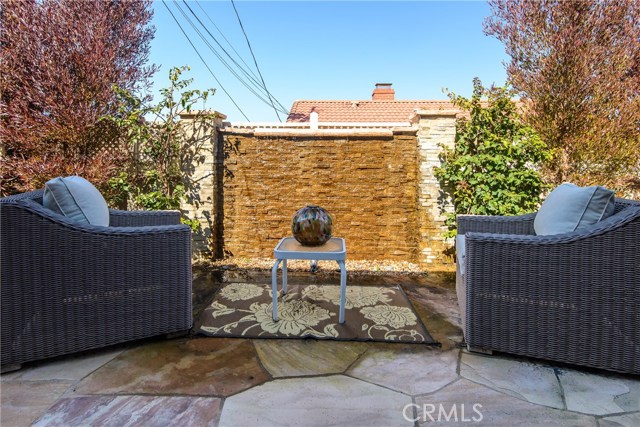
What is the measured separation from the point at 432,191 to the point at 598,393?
2612 millimetres

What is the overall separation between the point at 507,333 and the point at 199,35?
9343 mm

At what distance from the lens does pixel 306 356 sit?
2.06m

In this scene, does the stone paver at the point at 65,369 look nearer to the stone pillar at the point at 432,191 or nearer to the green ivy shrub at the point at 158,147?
the green ivy shrub at the point at 158,147

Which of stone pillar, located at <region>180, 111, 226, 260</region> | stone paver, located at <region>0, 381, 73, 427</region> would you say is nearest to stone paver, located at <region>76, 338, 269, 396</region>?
stone paver, located at <region>0, 381, 73, 427</region>

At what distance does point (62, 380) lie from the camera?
1.79 m

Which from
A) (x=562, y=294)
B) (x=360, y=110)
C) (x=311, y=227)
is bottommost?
(x=562, y=294)

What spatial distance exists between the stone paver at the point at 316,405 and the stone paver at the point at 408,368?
90mm

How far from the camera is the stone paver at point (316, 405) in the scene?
1.49m

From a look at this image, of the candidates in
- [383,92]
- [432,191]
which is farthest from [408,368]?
[383,92]

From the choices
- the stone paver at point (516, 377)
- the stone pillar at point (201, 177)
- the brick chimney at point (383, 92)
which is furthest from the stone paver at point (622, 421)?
the brick chimney at point (383, 92)

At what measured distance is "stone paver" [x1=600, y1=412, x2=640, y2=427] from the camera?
1.49m

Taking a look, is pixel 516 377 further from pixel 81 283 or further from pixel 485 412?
pixel 81 283

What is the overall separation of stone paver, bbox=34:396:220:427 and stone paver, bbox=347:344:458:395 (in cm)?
76

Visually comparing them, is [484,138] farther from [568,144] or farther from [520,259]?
[520,259]
